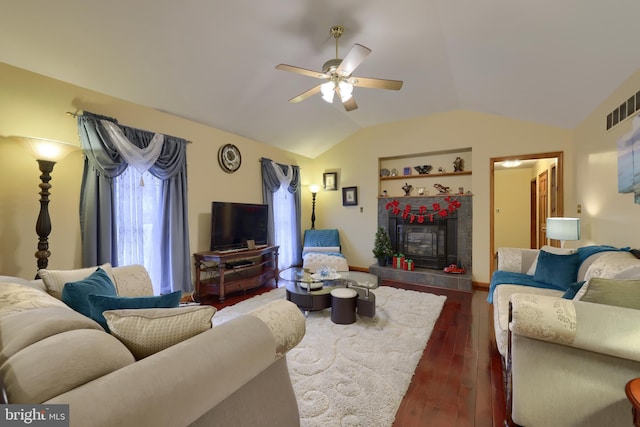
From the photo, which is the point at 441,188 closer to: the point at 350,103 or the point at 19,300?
the point at 350,103

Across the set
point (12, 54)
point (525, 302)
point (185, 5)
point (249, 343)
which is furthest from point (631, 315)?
point (12, 54)

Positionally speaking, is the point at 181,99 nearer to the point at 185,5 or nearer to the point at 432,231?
the point at 185,5

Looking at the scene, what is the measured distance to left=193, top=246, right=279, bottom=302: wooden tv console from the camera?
360cm

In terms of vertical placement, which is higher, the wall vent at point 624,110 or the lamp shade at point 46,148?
the wall vent at point 624,110

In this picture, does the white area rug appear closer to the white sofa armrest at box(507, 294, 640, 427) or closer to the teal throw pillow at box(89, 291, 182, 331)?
the white sofa armrest at box(507, 294, 640, 427)

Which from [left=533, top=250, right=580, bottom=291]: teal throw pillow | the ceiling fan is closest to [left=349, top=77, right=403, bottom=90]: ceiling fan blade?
the ceiling fan

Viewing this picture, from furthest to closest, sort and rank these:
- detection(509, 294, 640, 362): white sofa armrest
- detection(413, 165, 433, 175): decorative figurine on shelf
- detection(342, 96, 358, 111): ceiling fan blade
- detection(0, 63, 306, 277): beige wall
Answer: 1. detection(413, 165, 433, 175): decorative figurine on shelf
2. detection(342, 96, 358, 111): ceiling fan blade
3. detection(0, 63, 306, 277): beige wall
4. detection(509, 294, 640, 362): white sofa armrest

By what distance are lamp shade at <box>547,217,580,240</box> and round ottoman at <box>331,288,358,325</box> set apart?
8.02ft

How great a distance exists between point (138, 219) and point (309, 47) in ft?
9.26

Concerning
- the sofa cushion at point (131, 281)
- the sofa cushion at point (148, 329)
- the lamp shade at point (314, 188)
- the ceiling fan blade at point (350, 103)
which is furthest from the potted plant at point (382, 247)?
the sofa cushion at point (148, 329)

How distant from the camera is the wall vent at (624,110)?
2.18m

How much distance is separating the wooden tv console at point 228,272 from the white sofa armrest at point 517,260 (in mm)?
3292

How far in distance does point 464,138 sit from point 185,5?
434cm

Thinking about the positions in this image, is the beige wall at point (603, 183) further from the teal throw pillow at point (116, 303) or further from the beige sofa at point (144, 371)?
the teal throw pillow at point (116, 303)
